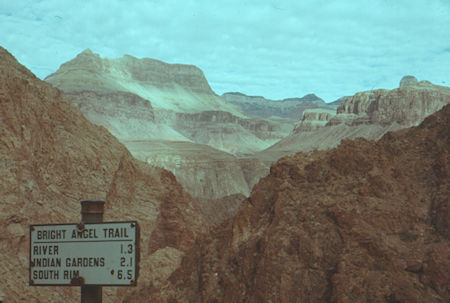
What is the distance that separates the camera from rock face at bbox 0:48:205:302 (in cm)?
1196

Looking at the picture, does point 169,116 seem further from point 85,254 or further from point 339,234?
point 85,254

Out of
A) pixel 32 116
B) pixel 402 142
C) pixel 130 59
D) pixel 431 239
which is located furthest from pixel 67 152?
pixel 130 59

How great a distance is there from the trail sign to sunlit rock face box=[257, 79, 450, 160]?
7988cm

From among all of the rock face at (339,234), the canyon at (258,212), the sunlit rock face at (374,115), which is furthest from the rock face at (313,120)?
the rock face at (339,234)

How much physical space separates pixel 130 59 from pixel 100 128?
115 m

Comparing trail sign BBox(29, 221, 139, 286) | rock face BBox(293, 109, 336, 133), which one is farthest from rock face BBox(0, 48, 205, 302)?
rock face BBox(293, 109, 336, 133)

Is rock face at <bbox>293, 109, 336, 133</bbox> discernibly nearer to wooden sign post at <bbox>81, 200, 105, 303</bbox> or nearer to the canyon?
the canyon

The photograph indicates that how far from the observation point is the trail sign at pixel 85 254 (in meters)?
3.55

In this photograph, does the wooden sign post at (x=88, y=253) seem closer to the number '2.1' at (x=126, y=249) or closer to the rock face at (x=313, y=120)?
the number '2.1' at (x=126, y=249)

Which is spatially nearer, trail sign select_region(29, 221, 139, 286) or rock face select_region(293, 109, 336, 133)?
trail sign select_region(29, 221, 139, 286)

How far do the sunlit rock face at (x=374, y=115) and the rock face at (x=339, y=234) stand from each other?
7293 centimetres

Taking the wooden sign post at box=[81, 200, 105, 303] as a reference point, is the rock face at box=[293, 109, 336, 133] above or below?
above

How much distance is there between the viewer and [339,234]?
8.50m

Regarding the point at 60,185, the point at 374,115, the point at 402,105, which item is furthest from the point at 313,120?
the point at 60,185
